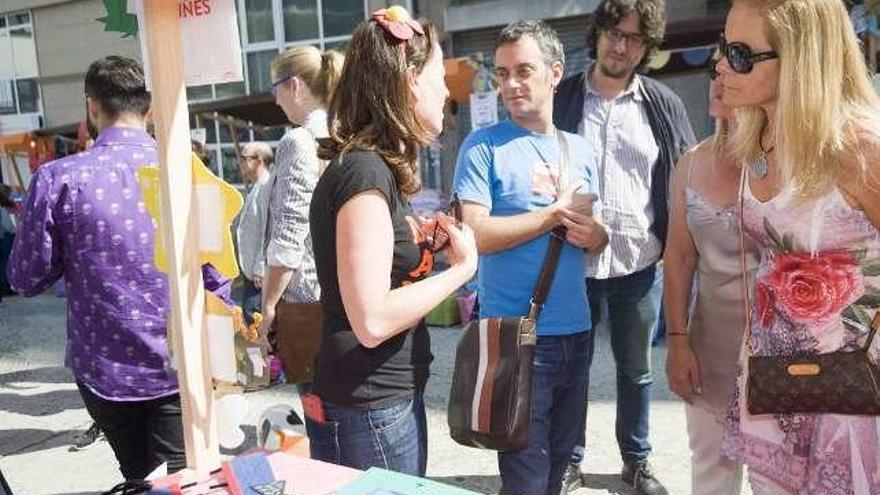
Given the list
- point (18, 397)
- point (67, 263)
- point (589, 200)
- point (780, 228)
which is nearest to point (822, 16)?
point (780, 228)

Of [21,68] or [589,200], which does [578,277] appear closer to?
[589,200]

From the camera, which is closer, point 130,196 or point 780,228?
Answer: point 780,228

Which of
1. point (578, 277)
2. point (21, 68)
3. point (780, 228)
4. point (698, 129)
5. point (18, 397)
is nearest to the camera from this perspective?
point (780, 228)

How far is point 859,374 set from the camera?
1.54m

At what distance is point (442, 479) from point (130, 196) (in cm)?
198

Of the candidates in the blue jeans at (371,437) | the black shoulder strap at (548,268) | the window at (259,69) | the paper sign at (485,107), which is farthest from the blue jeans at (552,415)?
the window at (259,69)

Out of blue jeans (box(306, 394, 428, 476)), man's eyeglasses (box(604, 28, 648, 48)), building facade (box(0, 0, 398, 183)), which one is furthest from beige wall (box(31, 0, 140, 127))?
blue jeans (box(306, 394, 428, 476))

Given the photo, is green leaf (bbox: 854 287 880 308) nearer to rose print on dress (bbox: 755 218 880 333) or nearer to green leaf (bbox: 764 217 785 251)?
rose print on dress (bbox: 755 218 880 333)

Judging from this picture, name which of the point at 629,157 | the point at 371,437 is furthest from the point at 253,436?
the point at 371,437

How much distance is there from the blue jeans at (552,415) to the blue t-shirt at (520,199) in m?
0.08

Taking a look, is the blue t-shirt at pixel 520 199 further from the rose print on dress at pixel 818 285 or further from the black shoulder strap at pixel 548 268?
the rose print on dress at pixel 818 285

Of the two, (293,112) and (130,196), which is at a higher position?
(293,112)

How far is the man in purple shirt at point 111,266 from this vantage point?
225cm

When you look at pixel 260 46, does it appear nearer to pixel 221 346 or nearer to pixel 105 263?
pixel 105 263
